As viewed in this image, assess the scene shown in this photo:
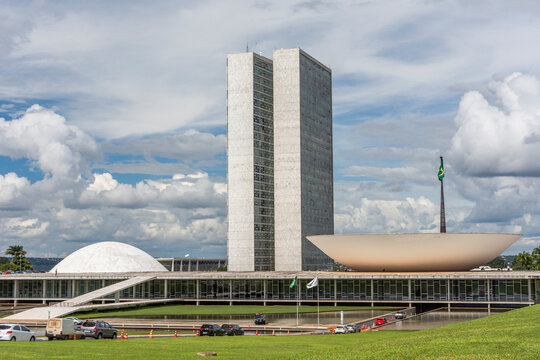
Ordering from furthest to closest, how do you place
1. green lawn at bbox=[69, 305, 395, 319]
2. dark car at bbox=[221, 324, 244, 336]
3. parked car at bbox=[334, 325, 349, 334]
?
green lawn at bbox=[69, 305, 395, 319] → parked car at bbox=[334, 325, 349, 334] → dark car at bbox=[221, 324, 244, 336]

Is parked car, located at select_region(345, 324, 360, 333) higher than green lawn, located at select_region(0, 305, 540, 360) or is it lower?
lower

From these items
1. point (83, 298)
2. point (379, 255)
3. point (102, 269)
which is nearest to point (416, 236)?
point (379, 255)

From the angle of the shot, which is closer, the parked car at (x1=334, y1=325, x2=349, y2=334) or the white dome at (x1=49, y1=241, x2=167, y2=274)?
the parked car at (x1=334, y1=325, x2=349, y2=334)

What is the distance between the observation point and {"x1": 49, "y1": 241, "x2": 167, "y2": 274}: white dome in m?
109

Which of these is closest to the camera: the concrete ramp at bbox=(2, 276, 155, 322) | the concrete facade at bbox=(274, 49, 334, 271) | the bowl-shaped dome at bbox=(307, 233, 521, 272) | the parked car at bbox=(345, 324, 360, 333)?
the parked car at bbox=(345, 324, 360, 333)

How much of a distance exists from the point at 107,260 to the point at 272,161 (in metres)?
42.3

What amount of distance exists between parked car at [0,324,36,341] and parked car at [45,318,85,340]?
1087 millimetres

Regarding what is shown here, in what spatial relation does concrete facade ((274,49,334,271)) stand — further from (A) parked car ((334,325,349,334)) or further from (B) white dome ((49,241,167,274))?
(A) parked car ((334,325,349,334))

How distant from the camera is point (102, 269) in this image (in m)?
108

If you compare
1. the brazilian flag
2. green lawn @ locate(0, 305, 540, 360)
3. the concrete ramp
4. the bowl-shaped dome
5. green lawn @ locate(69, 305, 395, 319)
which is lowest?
green lawn @ locate(69, 305, 395, 319)

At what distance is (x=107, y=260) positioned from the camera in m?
111

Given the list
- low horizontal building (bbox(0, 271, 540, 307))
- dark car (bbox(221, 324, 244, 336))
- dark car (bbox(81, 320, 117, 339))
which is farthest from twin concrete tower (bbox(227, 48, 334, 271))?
dark car (bbox(81, 320, 117, 339))

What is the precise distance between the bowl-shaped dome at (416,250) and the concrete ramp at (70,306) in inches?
1031

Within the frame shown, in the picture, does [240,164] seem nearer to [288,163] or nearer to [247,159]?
[247,159]
